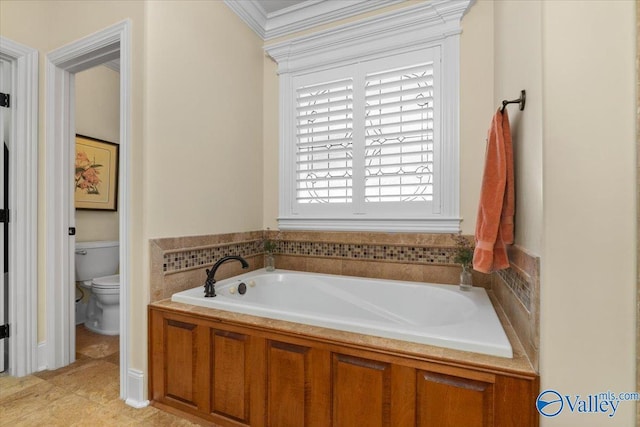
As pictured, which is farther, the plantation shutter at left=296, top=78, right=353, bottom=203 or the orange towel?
the plantation shutter at left=296, top=78, right=353, bottom=203

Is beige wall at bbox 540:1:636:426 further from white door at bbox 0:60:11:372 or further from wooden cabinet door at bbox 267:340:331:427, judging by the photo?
white door at bbox 0:60:11:372

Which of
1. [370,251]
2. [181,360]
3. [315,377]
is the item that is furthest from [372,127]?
[181,360]

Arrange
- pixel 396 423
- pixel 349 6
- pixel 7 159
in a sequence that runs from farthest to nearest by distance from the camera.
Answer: pixel 349 6
pixel 7 159
pixel 396 423

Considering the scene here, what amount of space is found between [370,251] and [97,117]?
10.1 feet

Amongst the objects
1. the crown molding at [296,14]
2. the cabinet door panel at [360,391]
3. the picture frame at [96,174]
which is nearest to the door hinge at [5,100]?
the picture frame at [96,174]

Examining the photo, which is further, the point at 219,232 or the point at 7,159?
the point at 219,232

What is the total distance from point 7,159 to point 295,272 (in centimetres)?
206

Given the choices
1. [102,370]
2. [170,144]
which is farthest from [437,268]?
[102,370]

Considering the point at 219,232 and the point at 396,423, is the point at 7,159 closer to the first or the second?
the point at 219,232

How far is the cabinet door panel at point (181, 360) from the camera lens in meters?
1.55

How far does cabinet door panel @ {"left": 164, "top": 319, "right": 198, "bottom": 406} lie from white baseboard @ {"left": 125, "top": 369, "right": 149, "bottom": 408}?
166 millimetres

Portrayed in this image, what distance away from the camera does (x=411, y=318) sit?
6.48 ft

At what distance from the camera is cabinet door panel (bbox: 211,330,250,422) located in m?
1.41

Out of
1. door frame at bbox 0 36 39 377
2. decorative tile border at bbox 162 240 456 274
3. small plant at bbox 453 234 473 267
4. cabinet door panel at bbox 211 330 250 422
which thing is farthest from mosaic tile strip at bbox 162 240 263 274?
small plant at bbox 453 234 473 267
